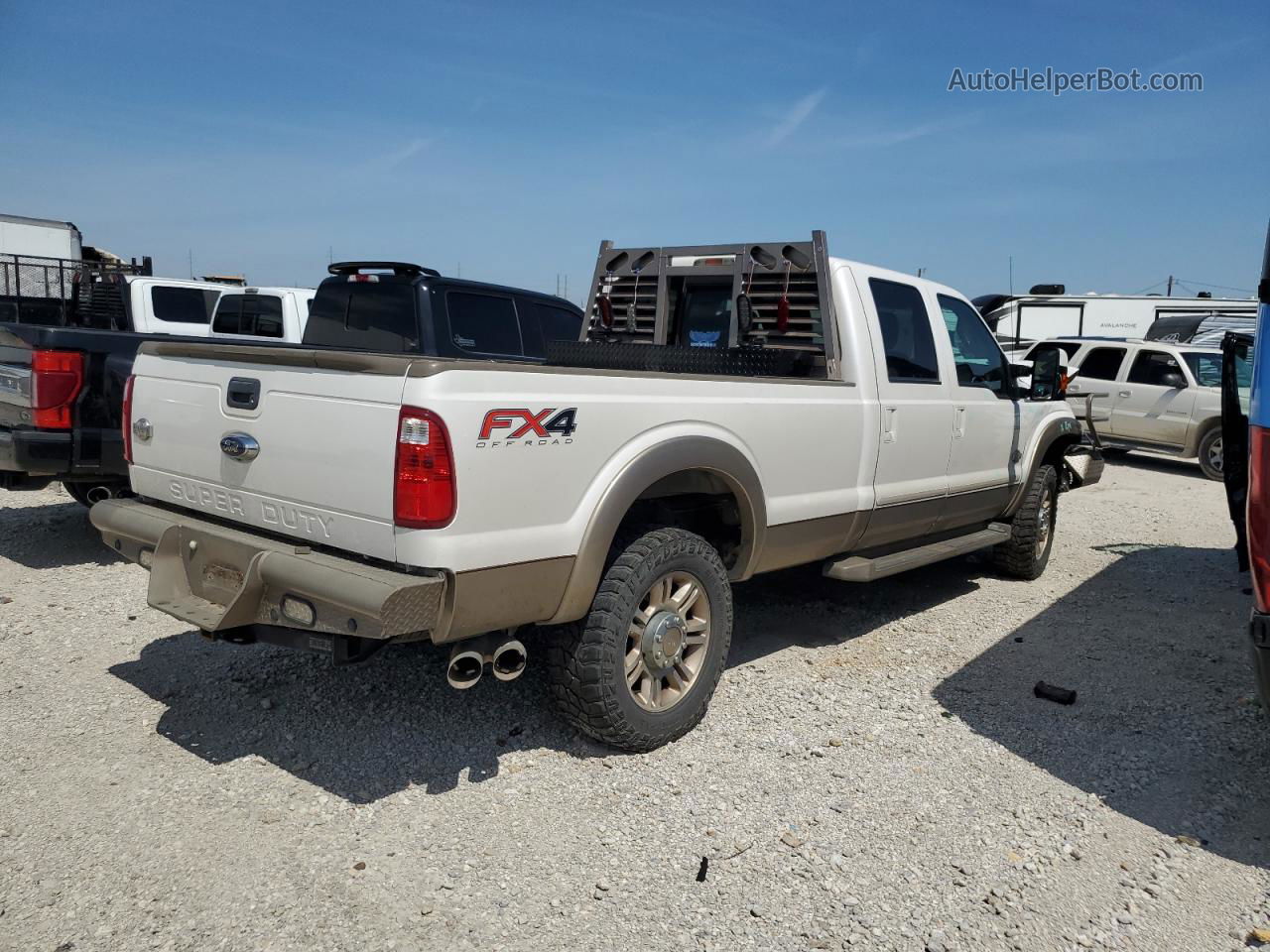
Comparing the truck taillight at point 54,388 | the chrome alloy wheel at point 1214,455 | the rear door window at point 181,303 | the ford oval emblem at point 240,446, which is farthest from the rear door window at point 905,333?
the chrome alloy wheel at point 1214,455

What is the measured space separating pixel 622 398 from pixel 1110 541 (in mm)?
6624

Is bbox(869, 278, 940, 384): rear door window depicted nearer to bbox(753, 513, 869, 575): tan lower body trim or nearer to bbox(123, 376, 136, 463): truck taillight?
bbox(753, 513, 869, 575): tan lower body trim

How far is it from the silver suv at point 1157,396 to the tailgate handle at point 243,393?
12.0 meters

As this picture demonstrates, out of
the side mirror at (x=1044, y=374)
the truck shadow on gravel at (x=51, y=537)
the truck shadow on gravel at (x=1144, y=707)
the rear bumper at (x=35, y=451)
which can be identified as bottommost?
the truck shadow on gravel at (x=51, y=537)

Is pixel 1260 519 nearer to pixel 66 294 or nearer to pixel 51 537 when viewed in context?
pixel 51 537

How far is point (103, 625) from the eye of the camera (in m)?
5.43

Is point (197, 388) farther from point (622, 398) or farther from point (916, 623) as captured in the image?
point (916, 623)

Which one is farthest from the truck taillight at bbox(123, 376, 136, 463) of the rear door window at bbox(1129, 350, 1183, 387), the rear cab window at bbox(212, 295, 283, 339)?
the rear door window at bbox(1129, 350, 1183, 387)

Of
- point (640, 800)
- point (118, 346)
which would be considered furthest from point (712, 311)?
point (118, 346)

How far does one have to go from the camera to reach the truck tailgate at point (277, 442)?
3.22 meters

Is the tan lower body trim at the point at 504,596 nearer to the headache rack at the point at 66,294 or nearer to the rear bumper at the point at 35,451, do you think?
the rear bumper at the point at 35,451

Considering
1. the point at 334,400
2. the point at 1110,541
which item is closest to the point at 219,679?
the point at 334,400

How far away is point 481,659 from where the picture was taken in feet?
11.3

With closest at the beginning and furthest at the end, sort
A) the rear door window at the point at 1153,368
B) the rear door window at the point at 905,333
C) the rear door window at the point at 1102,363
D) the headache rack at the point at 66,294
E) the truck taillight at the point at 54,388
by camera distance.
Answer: the rear door window at the point at 905,333 → the truck taillight at the point at 54,388 → the rear door window at the point at 1153,368 → the headache rack at the point at 66,294 → the rear door window at the point at 1102,363
